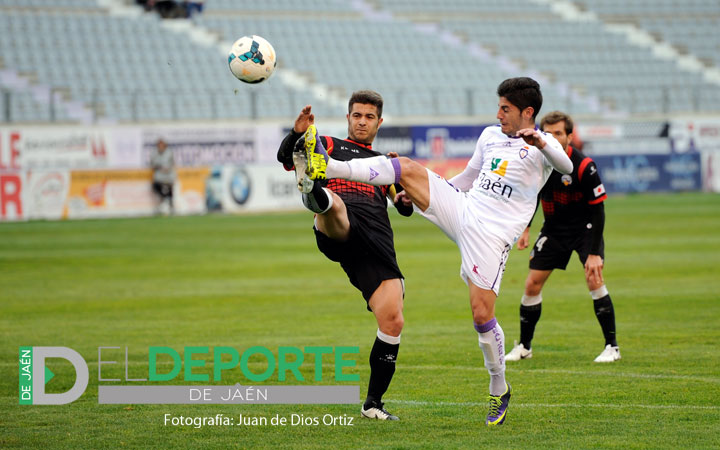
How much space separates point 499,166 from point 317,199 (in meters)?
1.30

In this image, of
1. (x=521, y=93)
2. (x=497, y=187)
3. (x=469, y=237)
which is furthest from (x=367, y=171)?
(x=521, y=93)

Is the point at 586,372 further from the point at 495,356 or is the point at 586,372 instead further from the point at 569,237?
the point at 495,356

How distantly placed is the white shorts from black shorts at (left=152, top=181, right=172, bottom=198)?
75.1 ft

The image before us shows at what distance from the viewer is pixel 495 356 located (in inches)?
254

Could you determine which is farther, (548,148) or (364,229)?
(364,229)

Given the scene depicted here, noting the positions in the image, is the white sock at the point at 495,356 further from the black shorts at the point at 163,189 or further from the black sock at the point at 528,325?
the black shorts at the point at 163,189

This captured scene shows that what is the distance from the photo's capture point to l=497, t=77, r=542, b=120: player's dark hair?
6.59m

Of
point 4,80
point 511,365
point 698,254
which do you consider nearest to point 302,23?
point 4,80

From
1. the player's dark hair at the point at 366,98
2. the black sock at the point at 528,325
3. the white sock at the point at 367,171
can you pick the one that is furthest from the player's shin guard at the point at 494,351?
the black sock at the point at 528,325

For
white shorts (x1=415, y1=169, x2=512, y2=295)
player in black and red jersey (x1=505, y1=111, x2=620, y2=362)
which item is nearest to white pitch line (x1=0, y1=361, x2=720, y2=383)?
player in black and red jersey (x1=505, y1=111, x2=620, y2=362)

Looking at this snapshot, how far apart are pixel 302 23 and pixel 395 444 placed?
114 ft

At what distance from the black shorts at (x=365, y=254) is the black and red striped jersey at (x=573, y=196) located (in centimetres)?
293

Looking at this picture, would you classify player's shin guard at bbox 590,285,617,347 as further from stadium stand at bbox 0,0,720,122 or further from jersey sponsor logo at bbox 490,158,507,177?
stadium stand at bbox 0,0,720,122

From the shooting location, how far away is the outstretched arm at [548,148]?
6012mm
